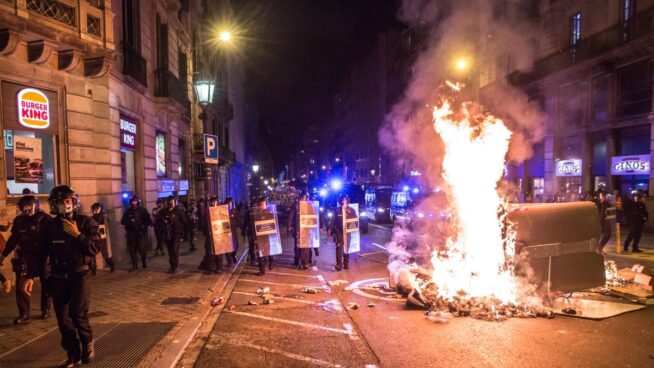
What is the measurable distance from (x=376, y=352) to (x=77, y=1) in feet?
33.0

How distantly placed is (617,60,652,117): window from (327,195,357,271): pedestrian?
1571 cm

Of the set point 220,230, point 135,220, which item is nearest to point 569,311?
point 220,230

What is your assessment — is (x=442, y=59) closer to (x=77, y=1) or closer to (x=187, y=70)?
(x=187, y=70)

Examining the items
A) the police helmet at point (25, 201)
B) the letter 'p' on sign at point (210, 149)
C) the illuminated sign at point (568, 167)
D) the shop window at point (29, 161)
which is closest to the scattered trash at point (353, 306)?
the letter 'p' on sign at point (210, 149)

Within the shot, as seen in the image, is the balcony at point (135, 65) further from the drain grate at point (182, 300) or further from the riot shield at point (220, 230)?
the drain grate at point (182, 300)

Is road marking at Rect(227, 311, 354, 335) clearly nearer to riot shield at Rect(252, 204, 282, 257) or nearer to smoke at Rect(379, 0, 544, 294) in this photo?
riot shield at Rect(252, 204, 282, 257)

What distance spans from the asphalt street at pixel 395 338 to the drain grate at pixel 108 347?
70 cm

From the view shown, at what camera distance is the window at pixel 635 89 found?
1775cm

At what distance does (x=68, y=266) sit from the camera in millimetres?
4355

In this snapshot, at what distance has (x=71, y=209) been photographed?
4496 millimetres

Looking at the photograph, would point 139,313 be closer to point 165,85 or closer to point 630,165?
point 165,85

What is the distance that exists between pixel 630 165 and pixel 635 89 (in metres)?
3.49

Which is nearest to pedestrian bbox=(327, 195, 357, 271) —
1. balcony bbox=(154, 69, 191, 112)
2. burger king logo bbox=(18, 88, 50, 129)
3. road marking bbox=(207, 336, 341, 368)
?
road marking bbox=(207, 336, 341, 368)

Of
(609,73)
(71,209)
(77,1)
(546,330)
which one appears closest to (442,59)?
(609,73)
